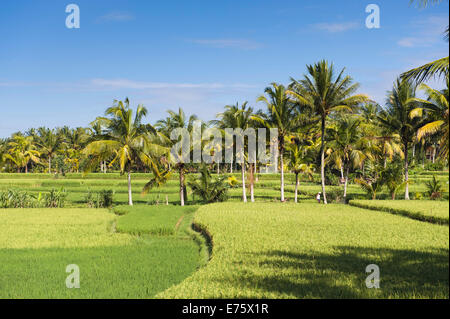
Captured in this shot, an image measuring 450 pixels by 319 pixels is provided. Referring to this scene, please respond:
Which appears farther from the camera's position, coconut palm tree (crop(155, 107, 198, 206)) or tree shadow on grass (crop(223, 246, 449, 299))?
coconut palm tree (crop(155, 107, 198, 206))

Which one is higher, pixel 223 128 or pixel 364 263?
pixel 223 128

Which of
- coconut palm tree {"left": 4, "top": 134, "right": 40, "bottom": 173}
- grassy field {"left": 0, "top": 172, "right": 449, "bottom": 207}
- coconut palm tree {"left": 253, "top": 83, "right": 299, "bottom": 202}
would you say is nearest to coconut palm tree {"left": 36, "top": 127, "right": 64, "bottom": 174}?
coconut palm tree {"left": 4, "top": 134, "right": 40, "bottom": 173}

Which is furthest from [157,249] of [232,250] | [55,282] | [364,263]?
[364,263]

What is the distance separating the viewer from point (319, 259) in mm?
7969

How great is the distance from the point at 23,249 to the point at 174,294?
6869 millimetres

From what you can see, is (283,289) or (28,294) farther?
(28,294)

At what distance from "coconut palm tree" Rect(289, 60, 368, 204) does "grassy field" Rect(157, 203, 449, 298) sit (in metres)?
8.99

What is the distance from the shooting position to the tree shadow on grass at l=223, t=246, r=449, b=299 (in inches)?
230

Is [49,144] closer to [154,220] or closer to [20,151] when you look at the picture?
[20,151]

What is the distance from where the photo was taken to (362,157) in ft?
80.8

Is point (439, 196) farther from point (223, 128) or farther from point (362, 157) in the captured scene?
point (223, 128)

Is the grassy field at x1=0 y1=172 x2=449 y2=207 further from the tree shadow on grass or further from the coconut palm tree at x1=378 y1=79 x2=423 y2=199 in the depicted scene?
the tree shadow on grass

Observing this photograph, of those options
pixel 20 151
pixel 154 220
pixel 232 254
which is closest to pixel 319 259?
pixel 232 254

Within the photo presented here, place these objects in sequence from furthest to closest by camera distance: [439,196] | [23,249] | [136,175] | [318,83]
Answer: [136,175] → [439,196] → [318,83] → [23,249]
